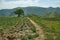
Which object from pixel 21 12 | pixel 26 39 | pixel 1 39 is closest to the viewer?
pixel 26 39

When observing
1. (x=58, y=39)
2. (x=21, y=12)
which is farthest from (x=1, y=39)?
(x=21, y=12)

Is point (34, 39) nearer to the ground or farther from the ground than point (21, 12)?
farther from the ground

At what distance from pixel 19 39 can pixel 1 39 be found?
5.92 feet

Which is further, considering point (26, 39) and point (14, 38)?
point (14, 38)

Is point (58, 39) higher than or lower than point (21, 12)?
higher

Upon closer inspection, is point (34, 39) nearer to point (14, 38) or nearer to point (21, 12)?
point (14, 38)

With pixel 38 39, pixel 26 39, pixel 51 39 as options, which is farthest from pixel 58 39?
pixel 26 39

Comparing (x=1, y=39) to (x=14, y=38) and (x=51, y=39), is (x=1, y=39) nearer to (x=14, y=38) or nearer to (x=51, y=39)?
(x=14, y=38)

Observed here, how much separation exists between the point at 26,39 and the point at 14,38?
2.47 meters

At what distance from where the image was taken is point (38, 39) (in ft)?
67.9

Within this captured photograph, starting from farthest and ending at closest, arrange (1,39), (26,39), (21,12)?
1. (21,12)
2. (1,39)
3. (26,39)

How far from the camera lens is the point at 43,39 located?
67.9ft

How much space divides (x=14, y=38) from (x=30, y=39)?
245cm

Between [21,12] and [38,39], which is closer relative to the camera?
[38,39]
